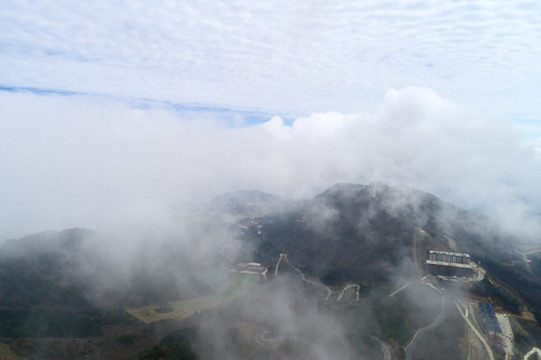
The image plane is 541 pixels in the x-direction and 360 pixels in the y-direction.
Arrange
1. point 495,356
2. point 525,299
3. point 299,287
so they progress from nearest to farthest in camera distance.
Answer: point 495,356 < point 525,299 < point 299,287

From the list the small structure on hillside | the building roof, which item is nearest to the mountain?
the small structure on hillside

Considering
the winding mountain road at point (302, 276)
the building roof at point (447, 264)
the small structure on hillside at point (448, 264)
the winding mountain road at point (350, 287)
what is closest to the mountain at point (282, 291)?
the winding mountain road at point (350, 287)

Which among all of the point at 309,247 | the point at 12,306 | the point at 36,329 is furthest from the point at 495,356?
the point at 12,306

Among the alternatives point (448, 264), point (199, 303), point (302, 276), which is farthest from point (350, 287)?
point (199, 303)

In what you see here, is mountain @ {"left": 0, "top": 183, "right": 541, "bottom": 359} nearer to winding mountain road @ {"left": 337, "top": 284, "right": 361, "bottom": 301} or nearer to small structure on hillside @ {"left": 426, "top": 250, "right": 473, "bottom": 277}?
winding mountain road @ {"left": 337, "top": 284, "right": 361, "bottom": 301}

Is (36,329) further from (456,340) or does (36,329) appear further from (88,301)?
(456,340)

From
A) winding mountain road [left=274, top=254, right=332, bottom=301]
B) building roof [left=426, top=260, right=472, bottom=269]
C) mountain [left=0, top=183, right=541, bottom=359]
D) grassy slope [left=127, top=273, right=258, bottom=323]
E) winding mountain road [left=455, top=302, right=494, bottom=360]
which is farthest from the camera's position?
winding mountain road [left=274, top=254, right=332, bottom=301]

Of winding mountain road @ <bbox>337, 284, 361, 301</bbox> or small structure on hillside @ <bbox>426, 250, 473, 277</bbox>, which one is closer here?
small structure on hillside @ <bbox>426, 250, 473, 277</bbox>
